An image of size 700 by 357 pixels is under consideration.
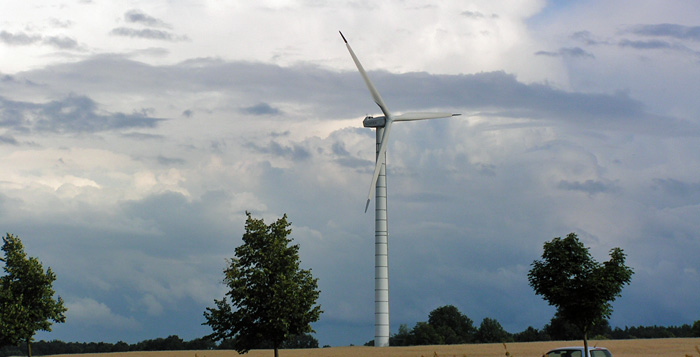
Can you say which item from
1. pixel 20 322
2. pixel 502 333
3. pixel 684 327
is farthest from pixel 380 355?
pixel 684 327

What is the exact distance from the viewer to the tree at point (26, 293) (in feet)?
233

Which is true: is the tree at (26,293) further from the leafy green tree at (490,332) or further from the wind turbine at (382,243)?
the leafy green tree at (490,332)

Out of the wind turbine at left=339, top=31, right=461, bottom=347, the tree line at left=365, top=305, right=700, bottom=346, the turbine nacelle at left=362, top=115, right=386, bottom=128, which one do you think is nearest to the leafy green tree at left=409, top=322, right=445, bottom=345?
the tree line at left=365, top=305, right=700, bottom=346

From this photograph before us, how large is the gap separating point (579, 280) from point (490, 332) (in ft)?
337

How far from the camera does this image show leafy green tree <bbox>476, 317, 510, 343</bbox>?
511 ft

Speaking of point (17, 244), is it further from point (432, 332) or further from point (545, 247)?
point (432, 332)

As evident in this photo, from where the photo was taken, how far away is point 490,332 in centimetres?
15875

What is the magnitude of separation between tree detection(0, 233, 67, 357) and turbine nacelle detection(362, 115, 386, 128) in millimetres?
47192

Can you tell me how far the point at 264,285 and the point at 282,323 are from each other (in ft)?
10.3

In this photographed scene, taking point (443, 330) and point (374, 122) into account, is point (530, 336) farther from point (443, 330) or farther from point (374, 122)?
point (374, 122)

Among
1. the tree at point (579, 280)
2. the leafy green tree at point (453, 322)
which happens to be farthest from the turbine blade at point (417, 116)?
the leafy green tree at point (453, 322)

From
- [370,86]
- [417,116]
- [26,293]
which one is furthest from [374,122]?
[26,293]

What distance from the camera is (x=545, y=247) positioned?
61.2m

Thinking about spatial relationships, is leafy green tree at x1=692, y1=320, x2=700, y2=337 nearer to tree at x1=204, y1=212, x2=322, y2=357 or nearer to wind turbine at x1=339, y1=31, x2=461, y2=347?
wind turbine at x1=339, y1=31, x2=461, y2=347
